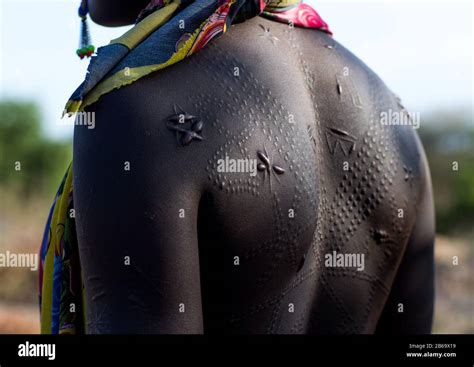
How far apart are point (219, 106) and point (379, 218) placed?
546 mm

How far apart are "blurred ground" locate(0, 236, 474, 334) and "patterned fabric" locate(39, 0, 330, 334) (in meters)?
6.31

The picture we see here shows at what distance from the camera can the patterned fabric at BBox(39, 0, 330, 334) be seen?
1.48 metres

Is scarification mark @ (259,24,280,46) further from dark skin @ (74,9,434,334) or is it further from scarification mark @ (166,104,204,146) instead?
scarification mark @ (166,104,204,146)

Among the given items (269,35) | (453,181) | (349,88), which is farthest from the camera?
(453,181)

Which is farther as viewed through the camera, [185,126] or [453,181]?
[453,181]

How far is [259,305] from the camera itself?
1.59 meters

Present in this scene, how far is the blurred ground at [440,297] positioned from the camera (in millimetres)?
7820

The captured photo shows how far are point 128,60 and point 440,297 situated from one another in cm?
787

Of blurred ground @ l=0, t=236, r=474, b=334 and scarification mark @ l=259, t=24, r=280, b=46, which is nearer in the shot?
scarification mark @ l=259, t=24, r=280, b=46

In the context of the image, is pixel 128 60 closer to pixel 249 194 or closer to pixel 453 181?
pixel 249 194

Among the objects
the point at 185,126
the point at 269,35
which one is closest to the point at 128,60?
the point at 185,126

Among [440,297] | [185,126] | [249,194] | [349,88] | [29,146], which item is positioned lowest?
[440,297]

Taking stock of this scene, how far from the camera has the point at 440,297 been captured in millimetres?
8797

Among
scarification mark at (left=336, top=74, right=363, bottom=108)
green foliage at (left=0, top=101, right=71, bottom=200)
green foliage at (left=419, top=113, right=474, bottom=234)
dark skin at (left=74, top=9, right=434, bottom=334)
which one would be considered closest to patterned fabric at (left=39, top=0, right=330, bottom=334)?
dark skin at (left=74, top=9, right=434, bottom=334)
